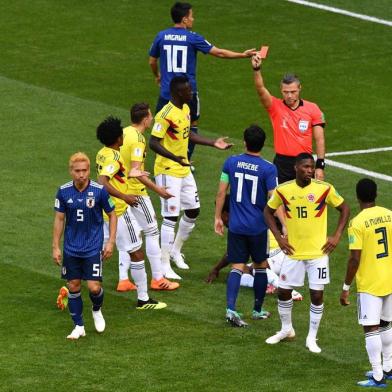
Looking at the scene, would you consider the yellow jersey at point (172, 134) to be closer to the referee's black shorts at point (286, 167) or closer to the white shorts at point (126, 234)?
the referee's black shorts at point (286, 167)

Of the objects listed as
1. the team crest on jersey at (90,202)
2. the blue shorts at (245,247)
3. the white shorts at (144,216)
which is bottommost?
the blue shorts at (245,247)

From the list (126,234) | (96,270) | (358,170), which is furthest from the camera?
(358,170)

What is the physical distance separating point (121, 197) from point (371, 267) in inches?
151

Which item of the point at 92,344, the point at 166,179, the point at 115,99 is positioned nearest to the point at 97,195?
the point at 92,344

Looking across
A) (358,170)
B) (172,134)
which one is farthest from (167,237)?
(358,170)

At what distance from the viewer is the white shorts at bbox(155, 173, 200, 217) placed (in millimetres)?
19594

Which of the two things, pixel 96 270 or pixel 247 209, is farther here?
pixel 247 209

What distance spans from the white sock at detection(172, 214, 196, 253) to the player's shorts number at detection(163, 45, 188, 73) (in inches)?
176

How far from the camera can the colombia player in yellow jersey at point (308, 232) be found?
1639 centimetres

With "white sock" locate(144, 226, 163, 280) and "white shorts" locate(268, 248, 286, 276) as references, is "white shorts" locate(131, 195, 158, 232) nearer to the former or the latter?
"white sock" locate(144, 226, 163, 280)

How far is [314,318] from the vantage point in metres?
16.6

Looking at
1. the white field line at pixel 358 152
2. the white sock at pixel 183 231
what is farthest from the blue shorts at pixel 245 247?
the white field line at pixel 358 152

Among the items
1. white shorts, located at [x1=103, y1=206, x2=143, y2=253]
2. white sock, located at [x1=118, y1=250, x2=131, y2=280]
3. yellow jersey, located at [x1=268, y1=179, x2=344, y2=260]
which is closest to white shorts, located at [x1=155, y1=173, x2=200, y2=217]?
white sock, located at [x1=118, y1=250, x2=131, y2=280]

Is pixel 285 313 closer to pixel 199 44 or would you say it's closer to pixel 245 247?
pixel 245 247
